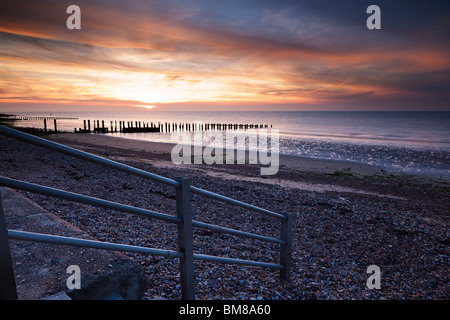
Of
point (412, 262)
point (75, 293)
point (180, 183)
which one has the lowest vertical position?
point (412, 262)

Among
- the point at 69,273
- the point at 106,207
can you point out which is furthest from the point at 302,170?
the point at 106,207

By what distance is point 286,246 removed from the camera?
4559 mm

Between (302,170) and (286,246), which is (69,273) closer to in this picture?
(286,246)

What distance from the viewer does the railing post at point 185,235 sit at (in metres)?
2.47

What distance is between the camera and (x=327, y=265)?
5.80 meters

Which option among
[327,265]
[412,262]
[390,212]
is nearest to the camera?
[327,265]

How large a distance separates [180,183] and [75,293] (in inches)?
65.9

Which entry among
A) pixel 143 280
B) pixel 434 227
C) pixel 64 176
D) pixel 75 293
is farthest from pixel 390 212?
pixel 64 176

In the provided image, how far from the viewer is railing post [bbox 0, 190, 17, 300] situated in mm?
1517

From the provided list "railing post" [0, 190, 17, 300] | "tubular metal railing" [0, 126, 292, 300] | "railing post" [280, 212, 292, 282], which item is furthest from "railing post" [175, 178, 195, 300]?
"railing post" [280, 212, 292, 282]

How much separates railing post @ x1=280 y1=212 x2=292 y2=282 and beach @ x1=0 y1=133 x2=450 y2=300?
0.18m

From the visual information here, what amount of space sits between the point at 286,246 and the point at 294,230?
361 cm
